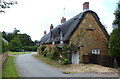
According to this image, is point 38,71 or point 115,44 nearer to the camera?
point 38,71

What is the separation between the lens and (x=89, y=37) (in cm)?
2319

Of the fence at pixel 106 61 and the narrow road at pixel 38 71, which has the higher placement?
the fence at pixel 106 61

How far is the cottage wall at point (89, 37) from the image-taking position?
22641 millimetres

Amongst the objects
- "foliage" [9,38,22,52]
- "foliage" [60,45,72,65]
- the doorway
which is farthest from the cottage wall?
"foliage" [9,38,22,52]

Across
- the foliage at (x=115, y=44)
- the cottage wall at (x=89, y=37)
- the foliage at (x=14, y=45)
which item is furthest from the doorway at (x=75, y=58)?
the foliage at (x=14, y=45)

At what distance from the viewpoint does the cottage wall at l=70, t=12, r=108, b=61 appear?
74.3 ft

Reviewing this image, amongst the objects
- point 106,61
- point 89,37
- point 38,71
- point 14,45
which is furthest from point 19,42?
point 38,71

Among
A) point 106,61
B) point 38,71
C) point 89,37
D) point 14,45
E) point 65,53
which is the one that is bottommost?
point 38,71

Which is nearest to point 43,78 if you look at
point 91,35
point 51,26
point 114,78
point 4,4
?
point 114,78

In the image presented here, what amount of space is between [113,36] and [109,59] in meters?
3.04

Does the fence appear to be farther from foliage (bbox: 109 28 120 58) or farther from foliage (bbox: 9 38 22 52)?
foliage (bbox: 9 38 22 52)

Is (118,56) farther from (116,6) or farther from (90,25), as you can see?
(90,25)

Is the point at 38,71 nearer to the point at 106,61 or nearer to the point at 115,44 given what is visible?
the point at 106,61

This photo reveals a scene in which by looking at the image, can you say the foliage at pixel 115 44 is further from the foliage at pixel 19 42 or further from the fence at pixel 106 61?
the foliage at pixel 19 42
